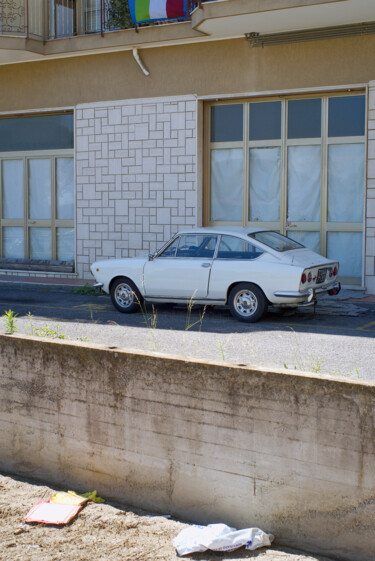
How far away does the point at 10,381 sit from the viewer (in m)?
6.27

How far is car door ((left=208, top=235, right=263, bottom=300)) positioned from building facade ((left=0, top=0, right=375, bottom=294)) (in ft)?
14.5

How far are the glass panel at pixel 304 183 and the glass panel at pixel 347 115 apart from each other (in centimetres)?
62

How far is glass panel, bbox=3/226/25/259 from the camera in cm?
2017

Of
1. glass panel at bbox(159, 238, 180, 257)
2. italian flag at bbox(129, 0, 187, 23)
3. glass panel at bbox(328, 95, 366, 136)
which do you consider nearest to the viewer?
glass panel at bbox(159, 238, 180, 257)

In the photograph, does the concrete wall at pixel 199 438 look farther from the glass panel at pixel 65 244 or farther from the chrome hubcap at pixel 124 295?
the glass panel at pixel 65 244

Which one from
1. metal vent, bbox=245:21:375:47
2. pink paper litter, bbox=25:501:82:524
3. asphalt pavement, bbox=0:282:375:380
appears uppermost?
metal vent, bbox=245:21:375:47

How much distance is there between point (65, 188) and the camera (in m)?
19.5

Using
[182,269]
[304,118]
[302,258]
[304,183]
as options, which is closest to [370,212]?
[304,183]

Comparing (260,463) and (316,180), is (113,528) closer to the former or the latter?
(260,463)

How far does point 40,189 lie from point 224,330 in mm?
10825

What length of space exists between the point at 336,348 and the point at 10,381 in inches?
179

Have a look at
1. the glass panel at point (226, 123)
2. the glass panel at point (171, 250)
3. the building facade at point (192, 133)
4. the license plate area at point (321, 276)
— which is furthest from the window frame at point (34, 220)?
the license plate area at point (321, 276)

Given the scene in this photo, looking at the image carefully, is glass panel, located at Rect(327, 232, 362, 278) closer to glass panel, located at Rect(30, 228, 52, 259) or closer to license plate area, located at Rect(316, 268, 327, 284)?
license plate area, located at Rect(316, 268, 327, 284)

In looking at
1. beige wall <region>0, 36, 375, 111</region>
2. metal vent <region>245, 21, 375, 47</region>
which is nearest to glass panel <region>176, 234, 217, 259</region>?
beige wall <region>0, 36, 375, 111</region>
